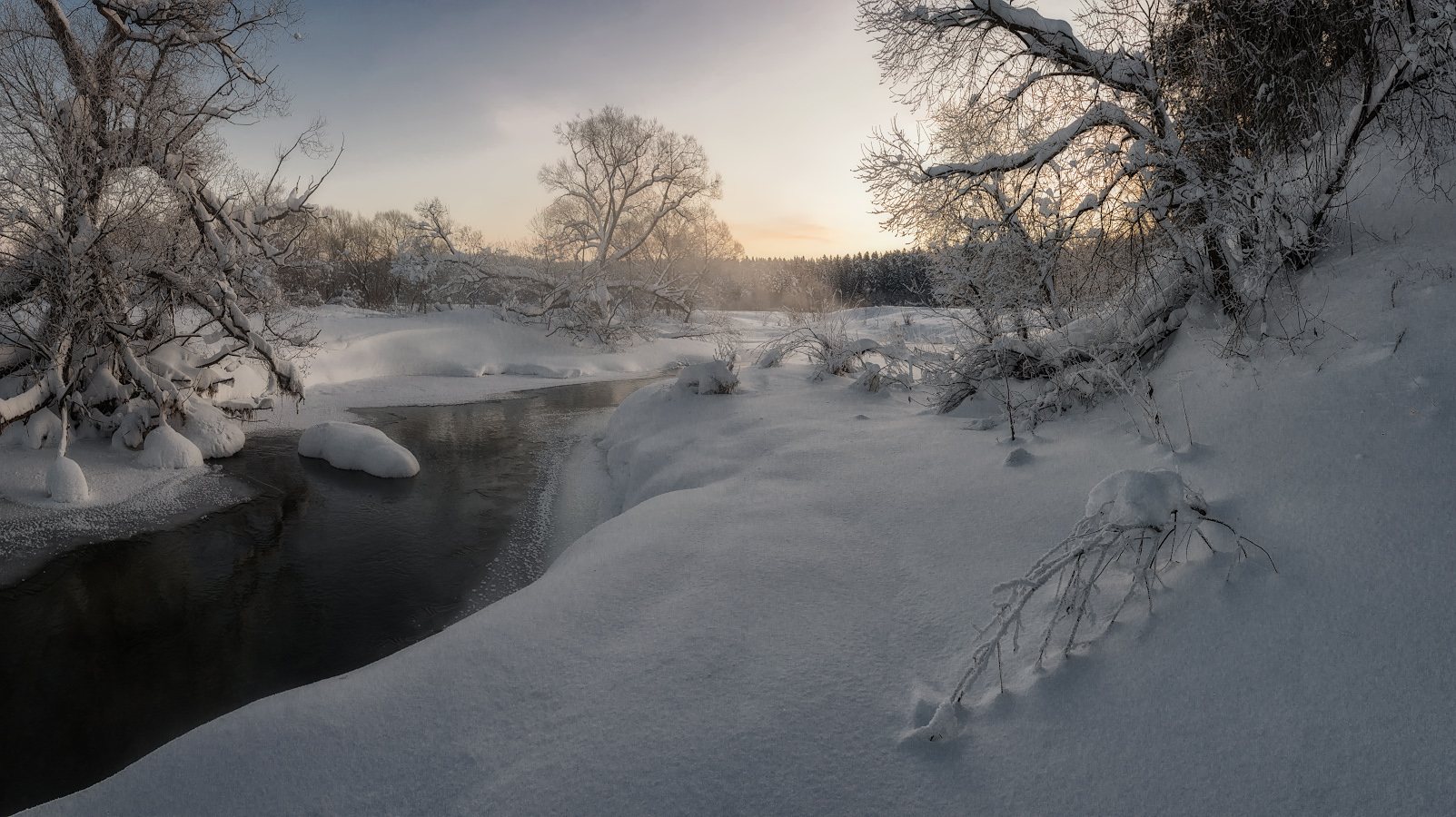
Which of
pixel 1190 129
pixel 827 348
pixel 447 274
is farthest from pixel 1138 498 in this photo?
pixel 447 274

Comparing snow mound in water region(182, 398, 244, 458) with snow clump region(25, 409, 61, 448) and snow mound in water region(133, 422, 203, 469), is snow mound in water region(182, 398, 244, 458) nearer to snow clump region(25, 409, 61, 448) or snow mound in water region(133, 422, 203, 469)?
snow mound in water region(133, 422, 203, 469)

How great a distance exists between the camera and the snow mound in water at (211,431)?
978 cm

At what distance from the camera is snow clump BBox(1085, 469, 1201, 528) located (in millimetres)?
2385

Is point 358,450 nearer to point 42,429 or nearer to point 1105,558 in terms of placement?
point 42,429

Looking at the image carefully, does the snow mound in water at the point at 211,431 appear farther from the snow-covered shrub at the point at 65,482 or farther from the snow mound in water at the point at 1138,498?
the snow mound in water at the point at 1138,498

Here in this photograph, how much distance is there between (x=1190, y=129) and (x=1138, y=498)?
457 centimetres

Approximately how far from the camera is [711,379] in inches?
422

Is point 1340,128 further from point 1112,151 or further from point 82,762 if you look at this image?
point 82,762

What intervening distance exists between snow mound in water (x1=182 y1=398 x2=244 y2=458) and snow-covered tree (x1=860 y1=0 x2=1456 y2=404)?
10.1 m

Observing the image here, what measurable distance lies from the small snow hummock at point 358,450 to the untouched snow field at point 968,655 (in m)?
5.74

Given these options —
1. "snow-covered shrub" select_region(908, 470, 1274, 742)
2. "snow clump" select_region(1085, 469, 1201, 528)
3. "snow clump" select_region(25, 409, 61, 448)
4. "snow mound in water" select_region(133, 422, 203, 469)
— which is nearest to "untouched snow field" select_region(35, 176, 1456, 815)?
"snow-covered shrub" select_region(908, 470, 1274, 742)

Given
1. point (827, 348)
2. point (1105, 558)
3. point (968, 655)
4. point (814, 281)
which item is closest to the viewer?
point (968, 655)

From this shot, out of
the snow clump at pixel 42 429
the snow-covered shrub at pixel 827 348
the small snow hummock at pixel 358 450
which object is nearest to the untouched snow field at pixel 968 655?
the small snow hummock at pixel 358 450

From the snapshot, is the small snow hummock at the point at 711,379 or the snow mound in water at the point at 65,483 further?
the small snow hummock at the point at 711,379
